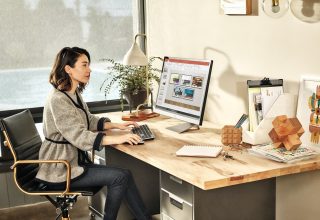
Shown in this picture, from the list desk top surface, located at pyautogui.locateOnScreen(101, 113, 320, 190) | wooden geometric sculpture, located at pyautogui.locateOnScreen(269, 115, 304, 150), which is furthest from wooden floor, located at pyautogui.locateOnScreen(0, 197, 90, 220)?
wooden geometric sculpture, located at pyautogui.locateOnScreen(269, 115, 304, 150)

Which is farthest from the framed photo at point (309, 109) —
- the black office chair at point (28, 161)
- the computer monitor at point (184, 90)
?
the black office chair at point (28, 161)

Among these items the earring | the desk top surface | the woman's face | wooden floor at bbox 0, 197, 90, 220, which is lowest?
wooden floor at bbox 0, 197, 90, 220

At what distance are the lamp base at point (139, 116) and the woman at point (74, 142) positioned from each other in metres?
0.59

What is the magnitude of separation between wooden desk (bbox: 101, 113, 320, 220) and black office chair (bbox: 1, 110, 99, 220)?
0.44 m

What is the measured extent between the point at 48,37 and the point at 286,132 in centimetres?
222

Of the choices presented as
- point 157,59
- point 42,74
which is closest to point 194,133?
point 157,59

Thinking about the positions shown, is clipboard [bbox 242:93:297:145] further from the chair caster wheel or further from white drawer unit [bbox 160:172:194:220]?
the chair caster wheel

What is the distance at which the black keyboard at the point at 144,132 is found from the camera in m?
3.45

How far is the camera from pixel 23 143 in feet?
11.3

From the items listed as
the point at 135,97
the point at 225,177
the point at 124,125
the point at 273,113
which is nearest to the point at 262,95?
the point at 273,113

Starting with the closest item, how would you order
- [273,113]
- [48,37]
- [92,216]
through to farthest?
[273,113], [92,216], [48,37]

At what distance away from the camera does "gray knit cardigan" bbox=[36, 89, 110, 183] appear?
330 centimetres

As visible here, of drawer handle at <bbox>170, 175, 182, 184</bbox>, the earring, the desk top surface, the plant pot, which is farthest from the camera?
the plant pot

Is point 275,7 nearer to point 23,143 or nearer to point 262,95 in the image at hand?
point 262,95
